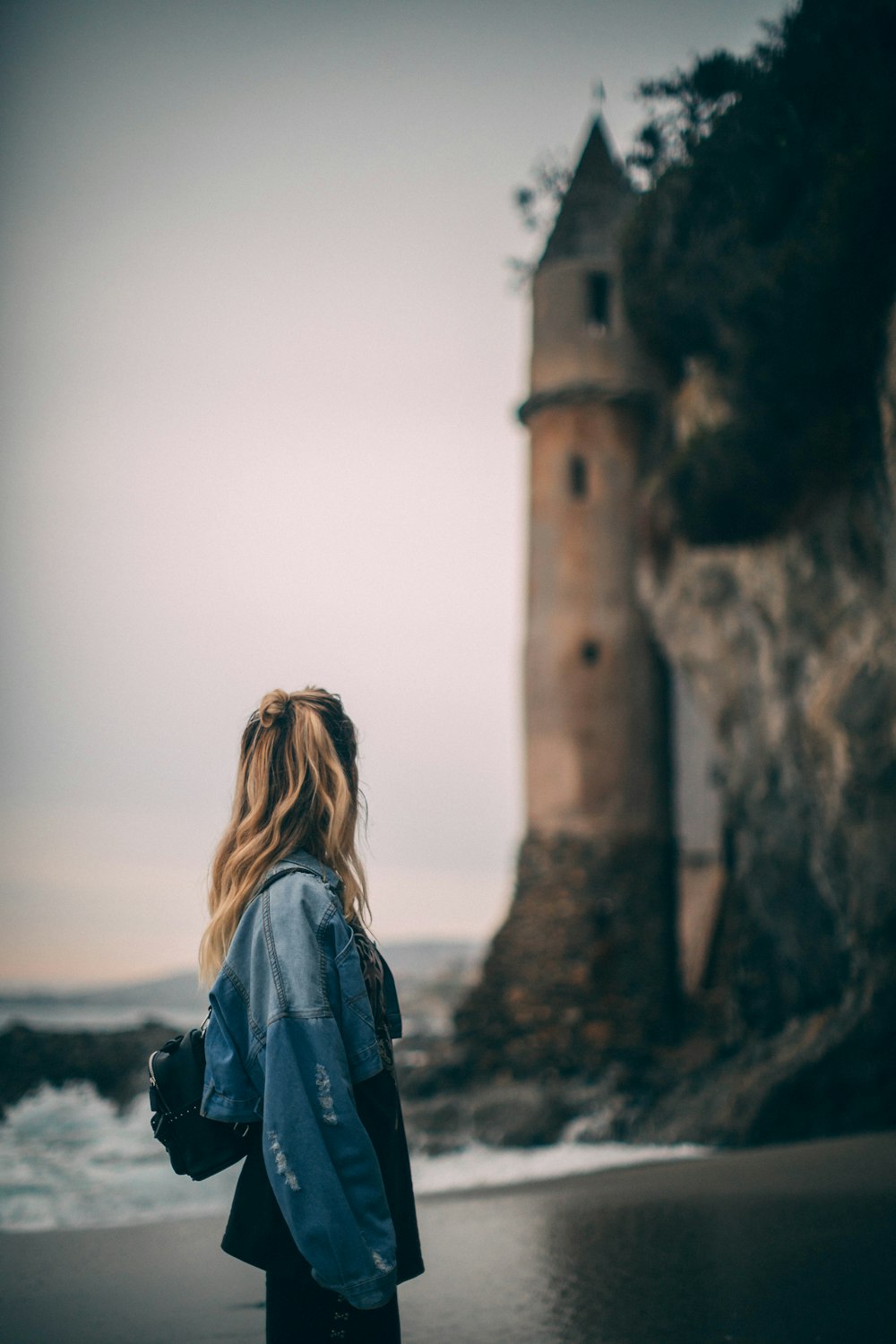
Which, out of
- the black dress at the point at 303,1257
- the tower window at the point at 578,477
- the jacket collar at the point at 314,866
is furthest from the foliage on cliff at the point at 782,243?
the black dress at the point at 303,1257

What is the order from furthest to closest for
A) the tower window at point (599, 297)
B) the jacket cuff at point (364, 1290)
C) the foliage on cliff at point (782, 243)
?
the tower window at point (599, 297) → the foliage on cliff at point (782, 243) → the jacket cuff at point (364, 1290)

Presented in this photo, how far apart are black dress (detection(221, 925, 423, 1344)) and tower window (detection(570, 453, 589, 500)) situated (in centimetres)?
1677

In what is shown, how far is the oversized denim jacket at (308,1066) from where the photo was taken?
222 cm

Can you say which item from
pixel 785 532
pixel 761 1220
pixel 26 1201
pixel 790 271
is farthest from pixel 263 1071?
pixel 785 532

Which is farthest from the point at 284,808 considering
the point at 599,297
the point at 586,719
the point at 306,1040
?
the point at 599,297

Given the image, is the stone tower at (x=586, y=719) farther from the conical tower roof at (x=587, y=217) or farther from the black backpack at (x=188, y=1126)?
the black backpack at (x=188, y=1126)

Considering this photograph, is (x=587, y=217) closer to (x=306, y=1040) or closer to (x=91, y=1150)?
(x=91, y=1150)

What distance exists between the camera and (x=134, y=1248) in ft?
21.4

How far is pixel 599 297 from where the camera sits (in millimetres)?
19500

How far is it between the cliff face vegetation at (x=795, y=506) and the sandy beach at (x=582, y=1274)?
3584 millimetres

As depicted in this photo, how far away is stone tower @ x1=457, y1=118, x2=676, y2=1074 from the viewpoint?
1673 cm

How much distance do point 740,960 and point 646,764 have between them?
3.66 meters

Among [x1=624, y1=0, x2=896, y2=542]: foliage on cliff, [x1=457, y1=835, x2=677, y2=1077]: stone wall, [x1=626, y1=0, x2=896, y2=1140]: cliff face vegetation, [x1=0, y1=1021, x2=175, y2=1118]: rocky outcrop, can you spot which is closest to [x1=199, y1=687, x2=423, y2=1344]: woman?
[x1=0, y1=1021, x2=175, y2=1118]: rocky outcrop

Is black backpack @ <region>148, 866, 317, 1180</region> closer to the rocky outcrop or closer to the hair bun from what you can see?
the hair bun
